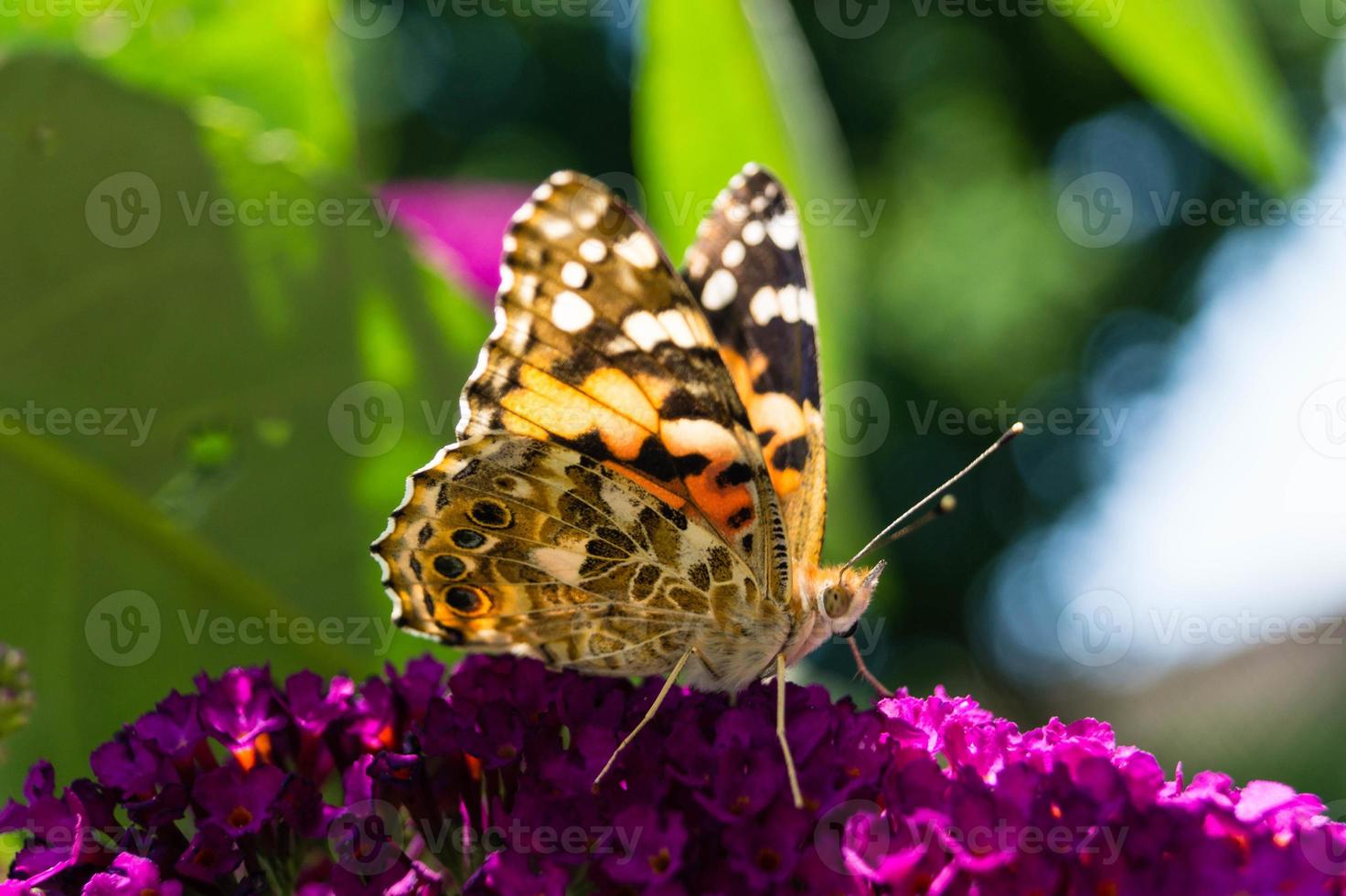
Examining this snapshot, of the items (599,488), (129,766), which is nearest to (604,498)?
(599,488)

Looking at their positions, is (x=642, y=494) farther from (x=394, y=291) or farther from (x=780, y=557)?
(x=394, y=291)

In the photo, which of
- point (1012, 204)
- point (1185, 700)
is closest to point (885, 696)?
point (1012, 204)

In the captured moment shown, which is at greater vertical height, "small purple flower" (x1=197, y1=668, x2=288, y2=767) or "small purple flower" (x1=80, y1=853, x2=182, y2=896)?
"small purple flower" (x1=197, y1=668, x2=288, y2=767)

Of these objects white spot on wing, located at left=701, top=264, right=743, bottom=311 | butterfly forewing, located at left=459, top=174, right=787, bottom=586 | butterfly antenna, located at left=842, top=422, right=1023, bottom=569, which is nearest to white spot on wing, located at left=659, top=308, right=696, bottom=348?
butterfly forewing, located at left=459, top=174, right=787, bottom=586
